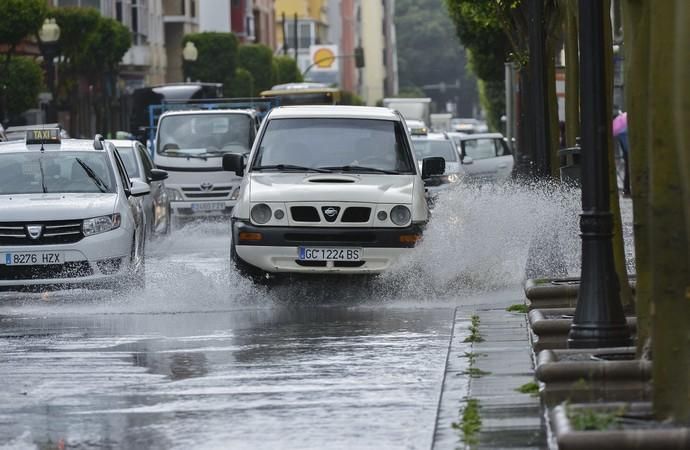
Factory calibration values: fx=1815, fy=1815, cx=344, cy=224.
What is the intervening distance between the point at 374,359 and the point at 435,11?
613 feet

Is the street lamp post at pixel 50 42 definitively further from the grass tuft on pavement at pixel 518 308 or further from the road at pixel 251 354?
the grass tuft on pavement at pixel 518 308

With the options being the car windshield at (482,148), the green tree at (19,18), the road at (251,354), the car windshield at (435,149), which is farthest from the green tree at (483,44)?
the road at (251,354)

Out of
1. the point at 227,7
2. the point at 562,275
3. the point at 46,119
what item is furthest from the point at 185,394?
the point at 227,7

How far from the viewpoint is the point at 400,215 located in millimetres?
16234

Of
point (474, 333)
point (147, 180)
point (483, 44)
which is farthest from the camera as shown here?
point (483, 44)

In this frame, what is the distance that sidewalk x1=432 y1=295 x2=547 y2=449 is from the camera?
327 inches

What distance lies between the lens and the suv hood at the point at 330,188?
53.2ft

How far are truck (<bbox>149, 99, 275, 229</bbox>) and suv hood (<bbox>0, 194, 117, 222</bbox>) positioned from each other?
1337 cm

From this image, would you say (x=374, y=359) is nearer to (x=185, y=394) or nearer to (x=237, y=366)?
(x=237, y=366)

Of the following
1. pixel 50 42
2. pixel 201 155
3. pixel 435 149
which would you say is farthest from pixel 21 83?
pixel 201 155

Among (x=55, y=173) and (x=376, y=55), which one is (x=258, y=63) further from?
(x=376, y=55)

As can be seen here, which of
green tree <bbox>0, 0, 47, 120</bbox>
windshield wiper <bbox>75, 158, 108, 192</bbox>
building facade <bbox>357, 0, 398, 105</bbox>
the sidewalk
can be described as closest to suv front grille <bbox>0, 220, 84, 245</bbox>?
windshield wiper <bbox>75, 158, 108, 192</bbox>

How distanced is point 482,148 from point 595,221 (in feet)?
114

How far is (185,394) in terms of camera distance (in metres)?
10.1
